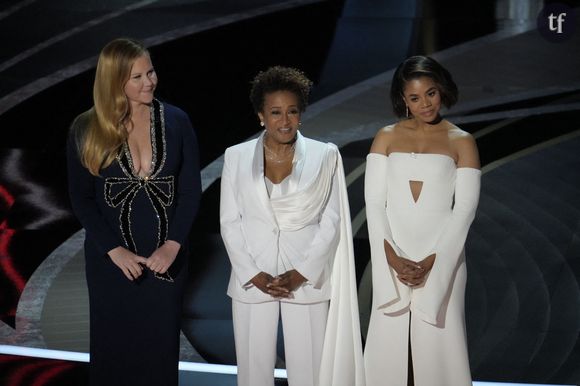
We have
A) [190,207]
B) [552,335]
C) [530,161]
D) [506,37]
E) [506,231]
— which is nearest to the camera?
[190,207]

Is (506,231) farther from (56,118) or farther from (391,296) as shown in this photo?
(56,118)

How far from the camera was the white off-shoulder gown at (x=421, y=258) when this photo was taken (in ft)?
12.9

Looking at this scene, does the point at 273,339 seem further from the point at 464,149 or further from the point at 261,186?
the point at 464,149

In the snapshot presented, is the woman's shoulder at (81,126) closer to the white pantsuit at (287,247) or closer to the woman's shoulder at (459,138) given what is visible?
the white pantsuit at (287,247)

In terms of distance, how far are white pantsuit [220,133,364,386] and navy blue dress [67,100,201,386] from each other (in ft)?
0.64

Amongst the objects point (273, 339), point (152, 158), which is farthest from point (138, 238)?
point (273, 339)

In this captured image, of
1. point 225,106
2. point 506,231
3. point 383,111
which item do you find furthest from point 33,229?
point 506,231

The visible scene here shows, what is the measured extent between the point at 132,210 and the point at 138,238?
Answer: 11 centimetres

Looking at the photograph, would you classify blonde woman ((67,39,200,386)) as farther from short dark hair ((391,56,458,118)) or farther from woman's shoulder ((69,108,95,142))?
short dark hair ((391,56,458,118))

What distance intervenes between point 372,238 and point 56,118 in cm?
355

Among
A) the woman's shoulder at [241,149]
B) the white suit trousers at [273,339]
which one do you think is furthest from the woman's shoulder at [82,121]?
the white suit trousers at [273,339]

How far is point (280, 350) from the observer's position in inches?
208

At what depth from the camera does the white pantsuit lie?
3.90 m

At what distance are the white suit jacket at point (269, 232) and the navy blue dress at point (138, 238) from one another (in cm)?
16
